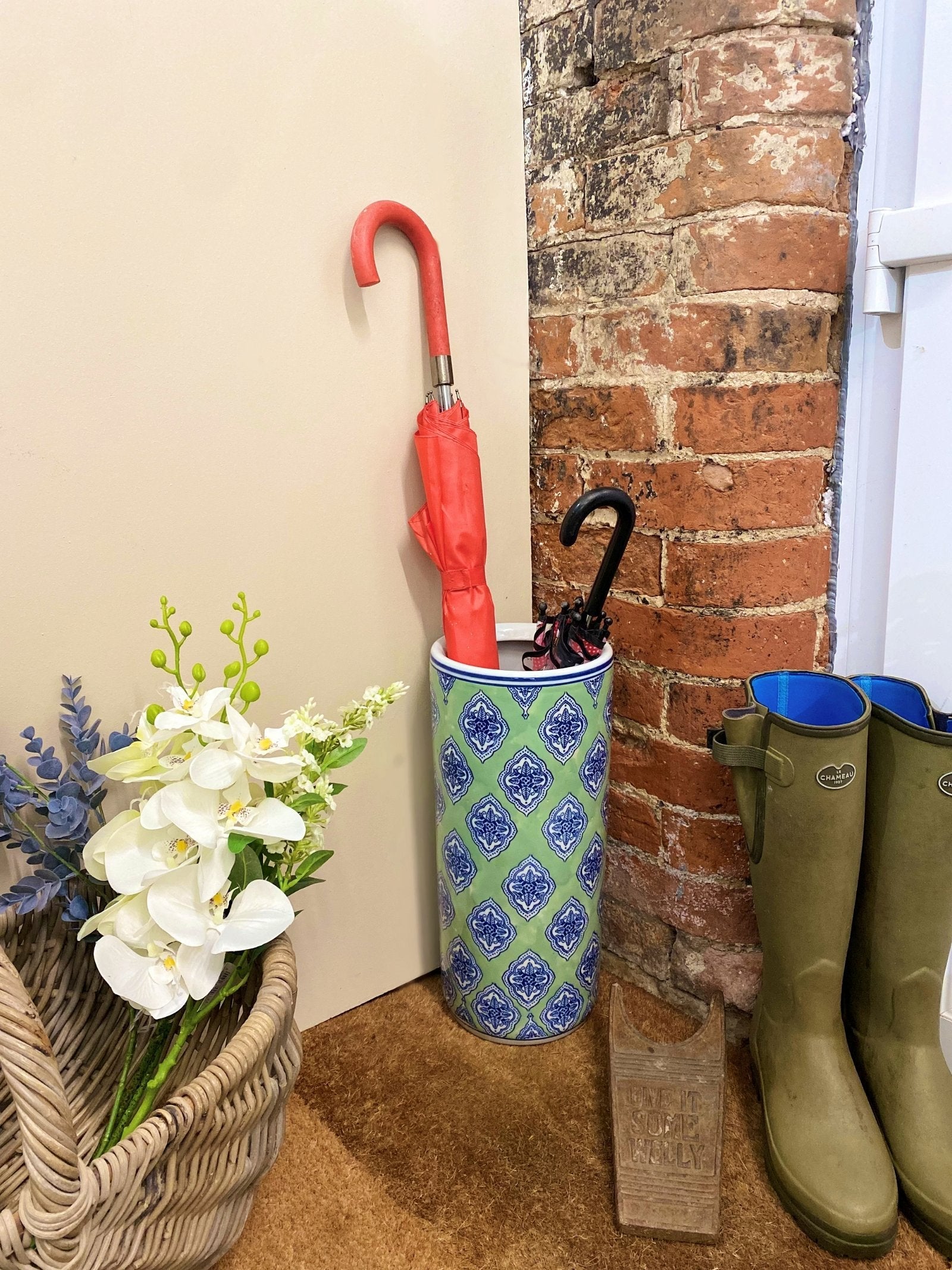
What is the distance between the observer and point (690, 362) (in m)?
0.99

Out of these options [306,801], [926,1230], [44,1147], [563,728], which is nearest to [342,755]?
[306,801]

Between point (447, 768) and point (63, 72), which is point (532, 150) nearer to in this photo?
point (63, 72)

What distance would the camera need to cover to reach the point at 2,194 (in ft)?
2.64

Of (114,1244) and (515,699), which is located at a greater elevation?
(515,699)

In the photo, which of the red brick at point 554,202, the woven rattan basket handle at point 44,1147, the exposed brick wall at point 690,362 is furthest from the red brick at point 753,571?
the woven rattan basket handle at point 44,1147

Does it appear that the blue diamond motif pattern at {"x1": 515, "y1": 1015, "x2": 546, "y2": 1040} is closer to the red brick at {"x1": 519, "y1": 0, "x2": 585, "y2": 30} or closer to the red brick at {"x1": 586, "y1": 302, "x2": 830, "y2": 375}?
Answer: the red brick at {"x1": 586, "y1": 302, "x2": 830, "y2": 375}

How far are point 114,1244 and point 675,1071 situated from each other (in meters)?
0.59

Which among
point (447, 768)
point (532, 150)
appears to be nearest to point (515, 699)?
point (447, 768)

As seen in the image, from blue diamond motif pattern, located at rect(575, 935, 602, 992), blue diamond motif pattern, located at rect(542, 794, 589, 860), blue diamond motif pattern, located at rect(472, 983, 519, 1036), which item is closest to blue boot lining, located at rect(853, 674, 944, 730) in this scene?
blue diamond motif pattern, located at rect(542, 794, 589, 860)

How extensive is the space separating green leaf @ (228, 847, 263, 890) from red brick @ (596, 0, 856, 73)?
3.02 feet

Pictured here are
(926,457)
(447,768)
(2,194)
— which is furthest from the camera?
(447,768)

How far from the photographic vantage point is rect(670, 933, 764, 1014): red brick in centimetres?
109

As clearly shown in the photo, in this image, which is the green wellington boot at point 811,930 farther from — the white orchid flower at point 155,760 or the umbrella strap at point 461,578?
the white orchid flower at point 155,760

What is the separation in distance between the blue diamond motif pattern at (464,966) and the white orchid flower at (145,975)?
16.5 inches
